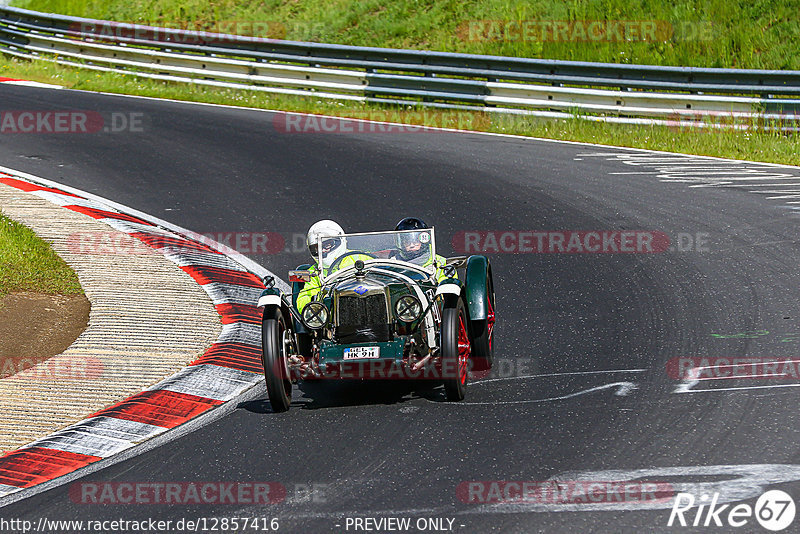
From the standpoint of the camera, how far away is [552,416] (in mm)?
6703

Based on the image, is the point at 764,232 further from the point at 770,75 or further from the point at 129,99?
the point at 129,99

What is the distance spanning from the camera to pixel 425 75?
18875mm

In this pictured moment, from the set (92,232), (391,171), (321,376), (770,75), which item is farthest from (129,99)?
(321,376)

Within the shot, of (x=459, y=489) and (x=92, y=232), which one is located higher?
(x=92, y=232)

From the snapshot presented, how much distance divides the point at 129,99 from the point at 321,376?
14585 mm

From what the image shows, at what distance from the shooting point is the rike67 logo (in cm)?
495

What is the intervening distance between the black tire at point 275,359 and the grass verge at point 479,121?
31.6ft

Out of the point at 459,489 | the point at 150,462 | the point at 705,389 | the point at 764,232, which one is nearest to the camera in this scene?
the point at 459,489

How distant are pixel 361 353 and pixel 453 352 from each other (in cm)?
63

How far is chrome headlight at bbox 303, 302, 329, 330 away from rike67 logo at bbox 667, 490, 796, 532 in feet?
9.58

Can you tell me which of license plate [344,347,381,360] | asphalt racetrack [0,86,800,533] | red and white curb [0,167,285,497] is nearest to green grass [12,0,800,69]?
asphalt racetrack [0,86,800,533]
